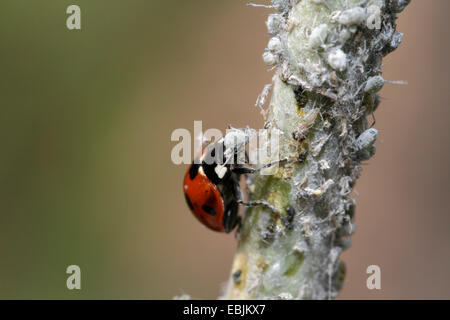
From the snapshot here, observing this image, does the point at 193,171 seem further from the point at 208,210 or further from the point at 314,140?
the point at 314,140

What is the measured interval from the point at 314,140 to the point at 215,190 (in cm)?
82

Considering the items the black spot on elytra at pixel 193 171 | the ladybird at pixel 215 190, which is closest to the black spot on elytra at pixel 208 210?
the ladybird at pixel 215 190

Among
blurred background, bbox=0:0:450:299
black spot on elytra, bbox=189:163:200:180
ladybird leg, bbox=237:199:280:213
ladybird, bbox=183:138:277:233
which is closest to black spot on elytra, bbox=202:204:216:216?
ladybird, bbox=183:138:277:233

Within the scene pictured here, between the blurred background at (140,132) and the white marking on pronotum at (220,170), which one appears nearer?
the white marking on pronotum at (220,170)

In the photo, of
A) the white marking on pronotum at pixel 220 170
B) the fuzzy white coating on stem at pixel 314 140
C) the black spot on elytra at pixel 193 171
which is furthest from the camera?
the black spot on elytra at pixel 193 171

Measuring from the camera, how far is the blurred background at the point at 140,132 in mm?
3738

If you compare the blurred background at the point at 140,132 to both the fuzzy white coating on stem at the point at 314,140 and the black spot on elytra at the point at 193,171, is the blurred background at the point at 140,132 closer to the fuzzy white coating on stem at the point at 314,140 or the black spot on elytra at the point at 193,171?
the black spot on elytra at the point at 193,171

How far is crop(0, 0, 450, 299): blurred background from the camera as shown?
3.74 meters

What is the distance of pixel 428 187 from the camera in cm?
389

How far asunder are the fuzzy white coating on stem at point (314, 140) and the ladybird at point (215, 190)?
35 centimetres

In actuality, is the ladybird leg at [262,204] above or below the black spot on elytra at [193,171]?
below

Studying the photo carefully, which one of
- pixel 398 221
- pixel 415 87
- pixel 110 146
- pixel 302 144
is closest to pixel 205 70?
pixel 110 146

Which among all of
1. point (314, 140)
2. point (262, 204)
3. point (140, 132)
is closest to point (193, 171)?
point (262, 204)

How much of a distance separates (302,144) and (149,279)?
3365mm
